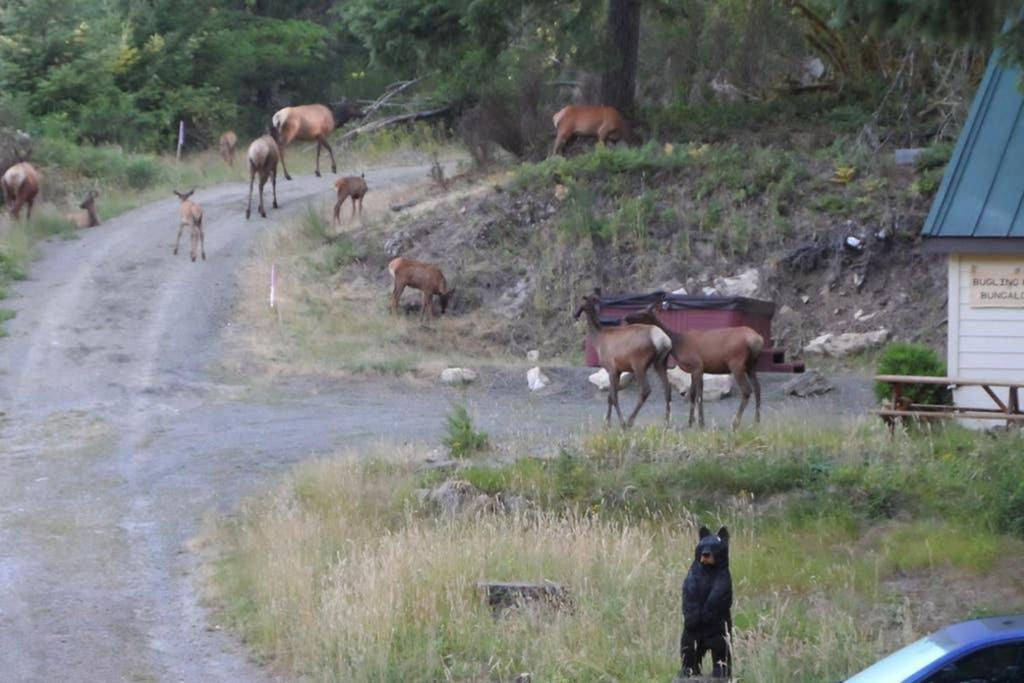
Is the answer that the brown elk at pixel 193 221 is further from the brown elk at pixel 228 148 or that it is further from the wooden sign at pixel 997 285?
the wooden sign at pixel 997 285

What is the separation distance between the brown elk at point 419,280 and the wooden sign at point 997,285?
1137 centimetres

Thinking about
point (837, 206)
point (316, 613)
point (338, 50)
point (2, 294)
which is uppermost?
point (338, 50)

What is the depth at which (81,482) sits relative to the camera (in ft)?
58.1

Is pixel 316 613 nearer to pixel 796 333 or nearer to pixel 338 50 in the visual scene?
pixel 796 333

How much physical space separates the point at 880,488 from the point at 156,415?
10864 mm

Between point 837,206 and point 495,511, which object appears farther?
point 837,206

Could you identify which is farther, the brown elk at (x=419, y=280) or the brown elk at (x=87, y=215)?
the brown elk at (x=87, y=215)

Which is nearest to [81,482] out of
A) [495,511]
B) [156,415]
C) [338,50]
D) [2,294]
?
[156,415]

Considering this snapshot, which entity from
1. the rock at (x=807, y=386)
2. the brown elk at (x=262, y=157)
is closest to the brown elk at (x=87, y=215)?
the brown elk at (x=262, y=157)

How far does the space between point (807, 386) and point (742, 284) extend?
475 cm

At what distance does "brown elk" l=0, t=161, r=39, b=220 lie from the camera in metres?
32.6

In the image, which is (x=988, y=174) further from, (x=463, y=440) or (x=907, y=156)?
(x=907, y=156)

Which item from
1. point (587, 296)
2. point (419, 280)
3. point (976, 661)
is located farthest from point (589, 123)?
point (976, 661)

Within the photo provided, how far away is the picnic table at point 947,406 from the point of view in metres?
16.3
